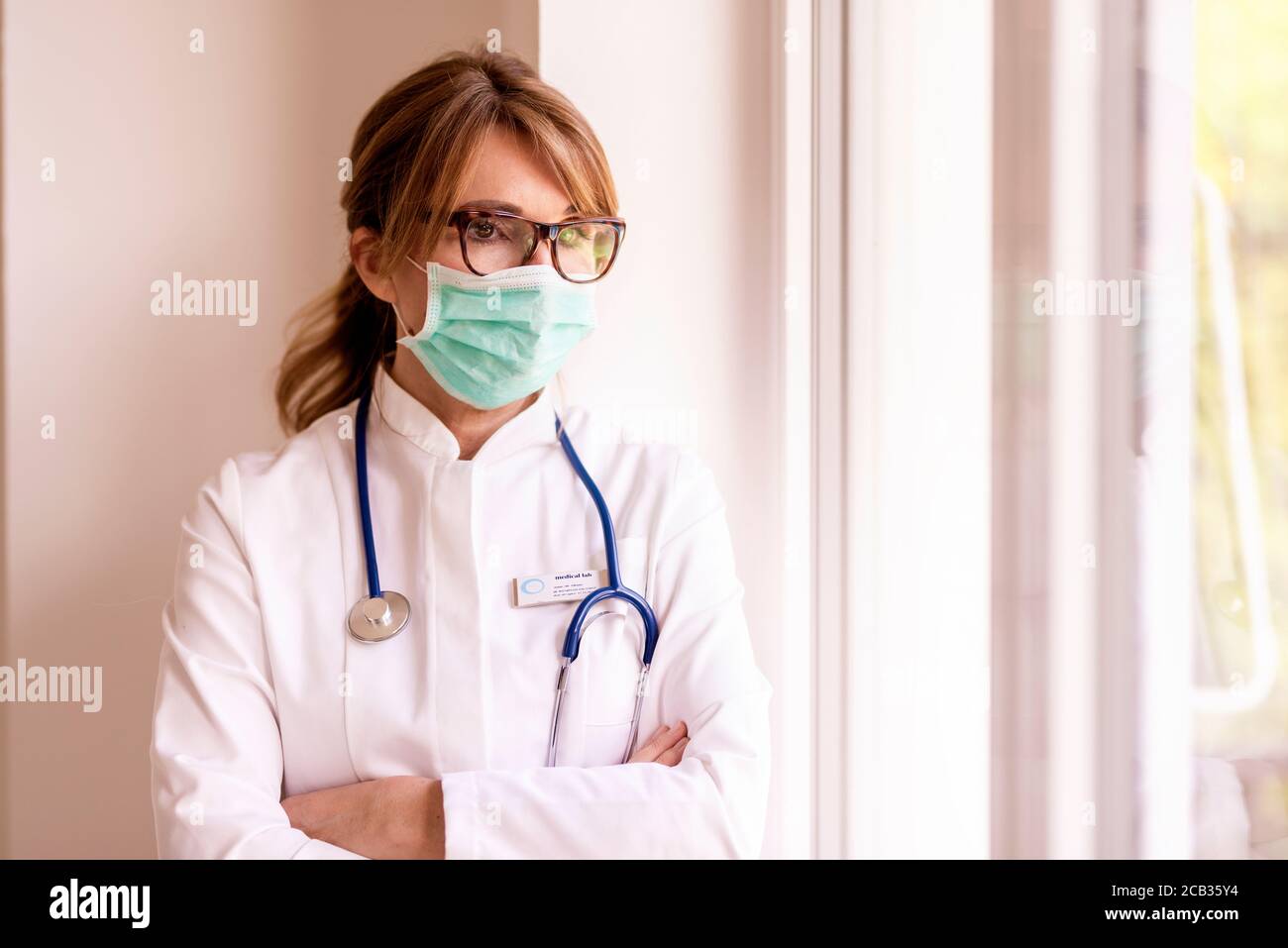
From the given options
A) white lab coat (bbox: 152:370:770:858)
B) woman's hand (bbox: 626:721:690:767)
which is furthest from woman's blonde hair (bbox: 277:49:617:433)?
woman's hand (bbox: 626:721:690:767)

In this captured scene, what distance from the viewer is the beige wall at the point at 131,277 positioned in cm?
173

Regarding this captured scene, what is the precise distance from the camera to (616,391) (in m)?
1.63

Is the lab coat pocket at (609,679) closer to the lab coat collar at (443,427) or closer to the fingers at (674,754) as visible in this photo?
the fingers at (674,754)

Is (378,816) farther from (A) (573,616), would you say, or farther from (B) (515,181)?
(B) (515,181)

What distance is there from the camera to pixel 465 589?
1.26 meters

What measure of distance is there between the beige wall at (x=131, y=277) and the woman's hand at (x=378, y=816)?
2.72 ft

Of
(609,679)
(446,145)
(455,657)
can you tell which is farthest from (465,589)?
(446,145)

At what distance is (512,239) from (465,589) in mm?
487

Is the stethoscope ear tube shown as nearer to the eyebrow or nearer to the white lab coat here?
the white lab coat

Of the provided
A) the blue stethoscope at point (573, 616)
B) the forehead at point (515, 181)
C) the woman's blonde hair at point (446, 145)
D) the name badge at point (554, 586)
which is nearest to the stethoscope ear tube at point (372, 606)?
the blue stethoscope at point (573, 616)

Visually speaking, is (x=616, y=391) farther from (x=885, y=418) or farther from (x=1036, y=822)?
(x=1036, y=822)

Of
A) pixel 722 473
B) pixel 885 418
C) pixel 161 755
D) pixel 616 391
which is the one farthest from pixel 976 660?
pixel 161 755
